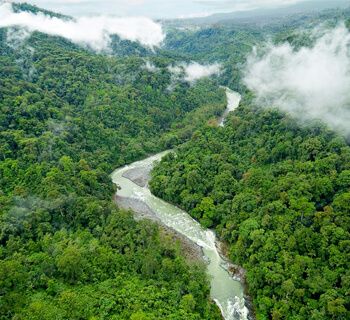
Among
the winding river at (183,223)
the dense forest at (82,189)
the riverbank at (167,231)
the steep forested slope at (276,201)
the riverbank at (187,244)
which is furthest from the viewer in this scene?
the riverbank at (167,231)

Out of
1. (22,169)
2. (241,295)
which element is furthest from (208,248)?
(22,169)

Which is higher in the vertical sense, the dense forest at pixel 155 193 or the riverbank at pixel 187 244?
the dense forest at pixel 155 193

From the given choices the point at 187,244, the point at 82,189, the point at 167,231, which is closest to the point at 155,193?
the point at 167,231

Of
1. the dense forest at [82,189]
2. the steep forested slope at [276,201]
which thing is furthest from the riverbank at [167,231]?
the steep forested slope at [276,201]

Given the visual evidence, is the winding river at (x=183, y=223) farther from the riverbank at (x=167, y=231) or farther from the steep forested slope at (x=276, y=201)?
the steep forested slope at (x=276, y=201)

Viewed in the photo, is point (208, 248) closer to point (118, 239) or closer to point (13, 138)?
point (118, 239)

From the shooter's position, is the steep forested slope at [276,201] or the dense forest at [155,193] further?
the steep forested slope at [276,201]

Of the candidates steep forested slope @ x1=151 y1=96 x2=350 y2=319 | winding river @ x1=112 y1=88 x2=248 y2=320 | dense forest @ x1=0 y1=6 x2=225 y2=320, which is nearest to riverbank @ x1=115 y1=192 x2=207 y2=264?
winding river @ x1=112 y1=88 x2=248 y2=320
